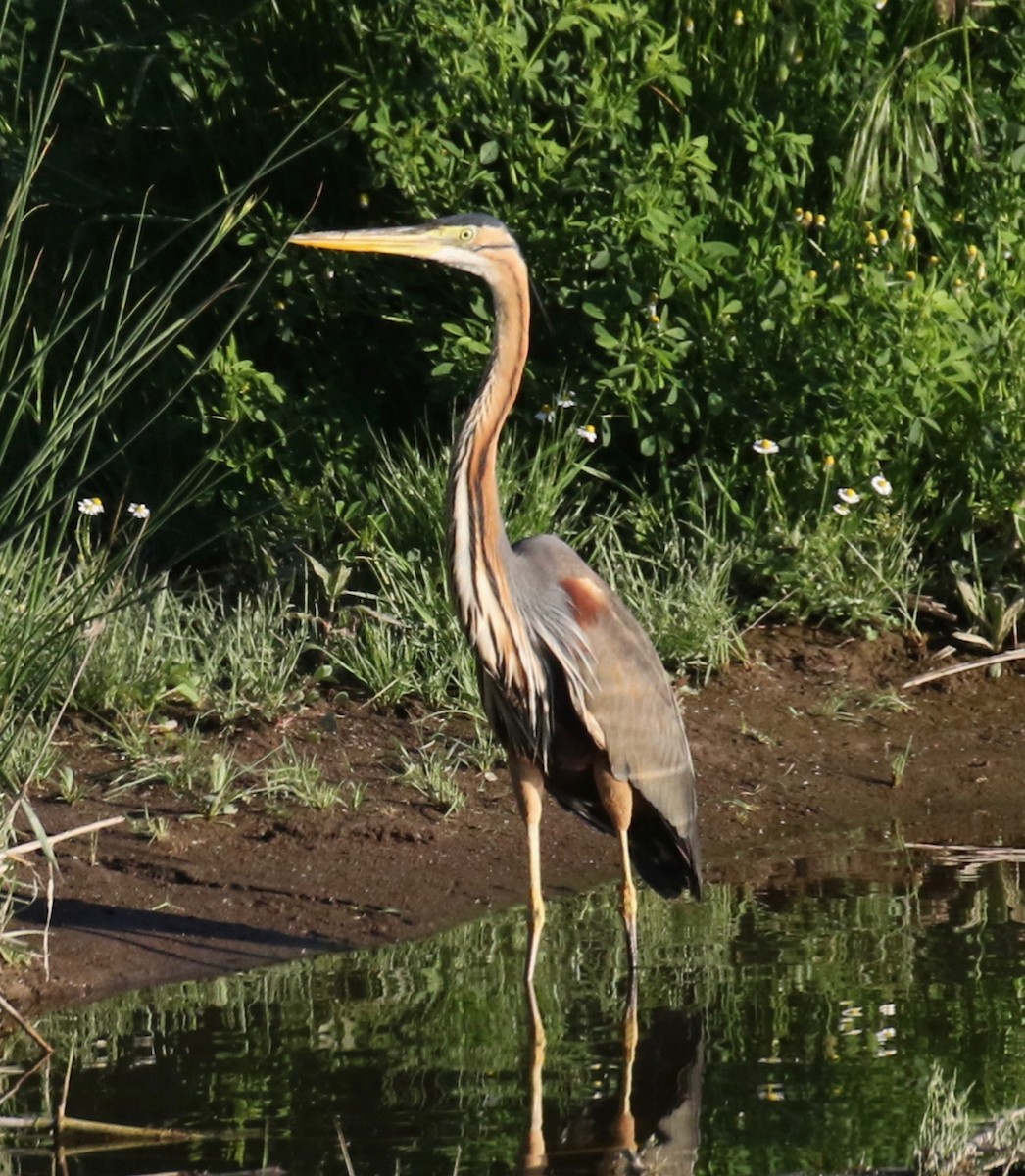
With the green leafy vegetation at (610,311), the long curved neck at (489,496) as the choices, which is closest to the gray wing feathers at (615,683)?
the long curved neck at (489,496)

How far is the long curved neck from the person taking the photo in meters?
5.11

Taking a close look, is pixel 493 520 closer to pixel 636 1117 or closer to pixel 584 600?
pixel 584 600

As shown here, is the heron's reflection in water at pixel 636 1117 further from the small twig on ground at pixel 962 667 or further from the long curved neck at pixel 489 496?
the small twig on ground at pixel 962 667

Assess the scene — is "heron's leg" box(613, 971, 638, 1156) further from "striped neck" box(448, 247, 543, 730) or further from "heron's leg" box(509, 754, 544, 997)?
"striped neck" box(448, 247, 543, 730)

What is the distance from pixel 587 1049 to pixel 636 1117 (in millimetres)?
397

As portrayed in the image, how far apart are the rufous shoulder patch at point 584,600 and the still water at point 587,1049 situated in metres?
0.90

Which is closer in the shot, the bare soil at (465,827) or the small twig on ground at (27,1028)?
the small twig on ground at (27,1028)

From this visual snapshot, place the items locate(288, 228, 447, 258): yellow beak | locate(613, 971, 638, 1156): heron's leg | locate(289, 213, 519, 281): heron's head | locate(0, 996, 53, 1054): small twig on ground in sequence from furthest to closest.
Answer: locate(289, 213, 519, 281): heron's head
locate(288, 228, 447, 258): yellow beak
locate(0, 996, 53, 1054): small twig on ground
locate(613, 971, 638, 1156): heron's leg

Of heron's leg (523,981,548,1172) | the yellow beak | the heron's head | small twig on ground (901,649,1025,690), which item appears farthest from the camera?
small twig on ground (901,649,1025,690)

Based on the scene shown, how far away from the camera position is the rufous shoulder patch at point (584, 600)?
5.33 metres

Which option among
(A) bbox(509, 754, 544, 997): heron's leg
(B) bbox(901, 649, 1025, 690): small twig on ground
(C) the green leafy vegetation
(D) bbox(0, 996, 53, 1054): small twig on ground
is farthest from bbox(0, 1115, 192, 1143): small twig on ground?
(B) bbox(901, 649, 1025, 690): small twig on ground

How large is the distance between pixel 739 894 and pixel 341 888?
1180 millimetres

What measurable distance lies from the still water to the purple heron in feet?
0.85

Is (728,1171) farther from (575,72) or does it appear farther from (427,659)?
(575,72)
